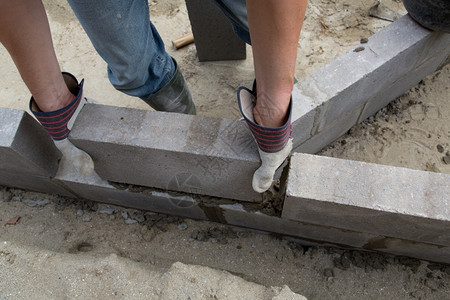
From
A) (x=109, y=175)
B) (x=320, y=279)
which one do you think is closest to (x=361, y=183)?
(x=320, y=279)

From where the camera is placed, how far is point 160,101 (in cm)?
238

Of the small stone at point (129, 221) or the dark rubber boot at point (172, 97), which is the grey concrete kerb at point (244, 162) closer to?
the small stone at point (129, 221)

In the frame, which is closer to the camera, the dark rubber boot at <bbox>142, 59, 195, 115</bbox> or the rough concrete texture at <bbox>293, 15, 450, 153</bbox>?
the rough concrete texture at <bbox>293, 15, 450, 153</bbox>

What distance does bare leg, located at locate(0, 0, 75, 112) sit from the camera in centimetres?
144

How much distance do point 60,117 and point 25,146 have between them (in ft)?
1.54

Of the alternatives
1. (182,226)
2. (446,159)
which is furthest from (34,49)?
(446,159)

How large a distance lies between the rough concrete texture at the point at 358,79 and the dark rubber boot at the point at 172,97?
85 centimetres

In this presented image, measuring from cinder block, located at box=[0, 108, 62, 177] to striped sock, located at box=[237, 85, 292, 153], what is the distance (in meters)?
1.33

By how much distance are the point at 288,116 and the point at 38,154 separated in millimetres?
1561

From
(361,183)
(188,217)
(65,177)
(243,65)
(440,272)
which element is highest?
(361,183)

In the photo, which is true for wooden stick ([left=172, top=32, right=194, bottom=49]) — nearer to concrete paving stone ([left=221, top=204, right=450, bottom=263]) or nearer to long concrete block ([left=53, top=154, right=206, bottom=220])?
long concrete block ([left=53, top=154, right=206, bottom=220])

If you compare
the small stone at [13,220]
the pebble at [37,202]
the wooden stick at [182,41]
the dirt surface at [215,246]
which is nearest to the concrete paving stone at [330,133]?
the dirt surface at [215,246]

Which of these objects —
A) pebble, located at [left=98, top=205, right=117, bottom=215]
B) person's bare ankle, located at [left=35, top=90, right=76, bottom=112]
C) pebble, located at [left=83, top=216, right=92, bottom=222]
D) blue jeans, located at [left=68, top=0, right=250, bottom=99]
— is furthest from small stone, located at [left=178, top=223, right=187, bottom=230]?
person's bare ankle, located at [left=35, top=90, right=76, bottom=112]

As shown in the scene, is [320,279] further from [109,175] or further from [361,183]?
[109,175]
